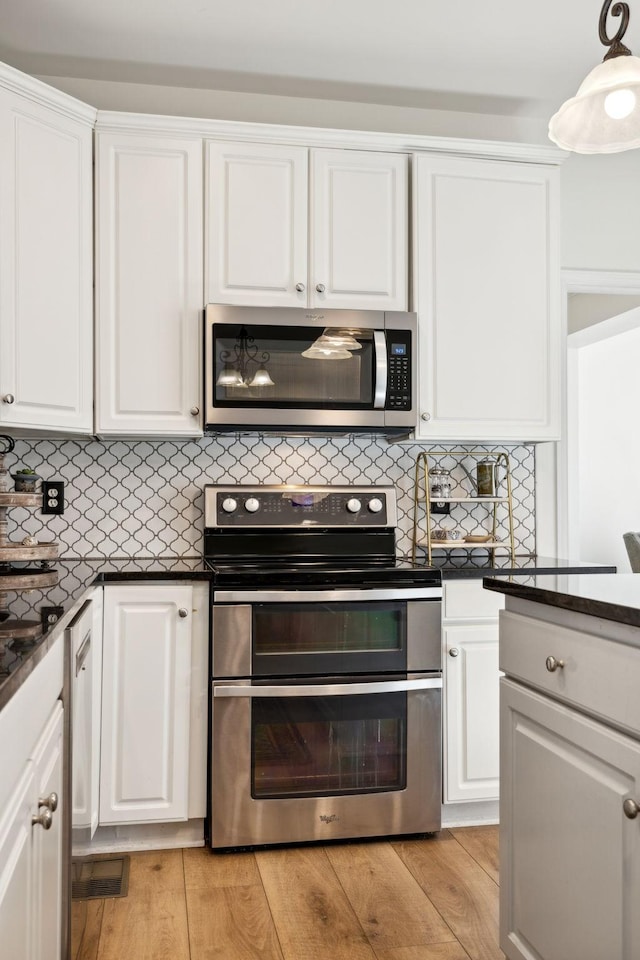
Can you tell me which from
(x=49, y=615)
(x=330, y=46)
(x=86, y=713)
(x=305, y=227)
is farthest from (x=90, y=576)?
(x=330, y=46)

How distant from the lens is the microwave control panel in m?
2.98

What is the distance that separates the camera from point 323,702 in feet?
8.81

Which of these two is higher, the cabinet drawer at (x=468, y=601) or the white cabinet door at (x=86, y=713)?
the cabinet drawer at (x=468, y=601)

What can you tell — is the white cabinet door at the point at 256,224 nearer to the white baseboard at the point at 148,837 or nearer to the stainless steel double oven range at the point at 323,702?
the stainless steel double oven range at the point at 323,702

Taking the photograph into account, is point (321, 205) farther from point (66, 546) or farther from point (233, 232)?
point (66, 546)

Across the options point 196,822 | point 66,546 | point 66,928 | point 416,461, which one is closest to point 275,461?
point 416,461

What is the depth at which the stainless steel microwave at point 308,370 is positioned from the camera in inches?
113

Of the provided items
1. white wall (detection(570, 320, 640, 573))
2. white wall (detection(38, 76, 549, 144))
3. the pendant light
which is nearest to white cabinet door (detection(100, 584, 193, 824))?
the pendant light

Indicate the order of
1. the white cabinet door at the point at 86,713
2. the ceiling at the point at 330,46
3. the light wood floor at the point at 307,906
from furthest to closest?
the ceiling at the point at 330,46 < the light wood floor at the point at 307,906 < the white cabinet door at the point at 86,713

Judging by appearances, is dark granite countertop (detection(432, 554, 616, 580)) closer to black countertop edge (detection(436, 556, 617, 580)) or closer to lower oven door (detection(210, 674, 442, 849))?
black countertop edge (detection(436, 556, 617, 580))

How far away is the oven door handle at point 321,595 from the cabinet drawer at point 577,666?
2.86ft

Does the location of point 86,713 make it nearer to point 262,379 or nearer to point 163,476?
point 163,476

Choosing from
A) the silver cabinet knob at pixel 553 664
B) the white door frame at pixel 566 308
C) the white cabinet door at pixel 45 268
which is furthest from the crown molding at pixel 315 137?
the silver cabinet knob at pixel 553 664

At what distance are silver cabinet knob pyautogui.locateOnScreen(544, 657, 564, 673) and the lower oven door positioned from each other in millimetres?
1157
